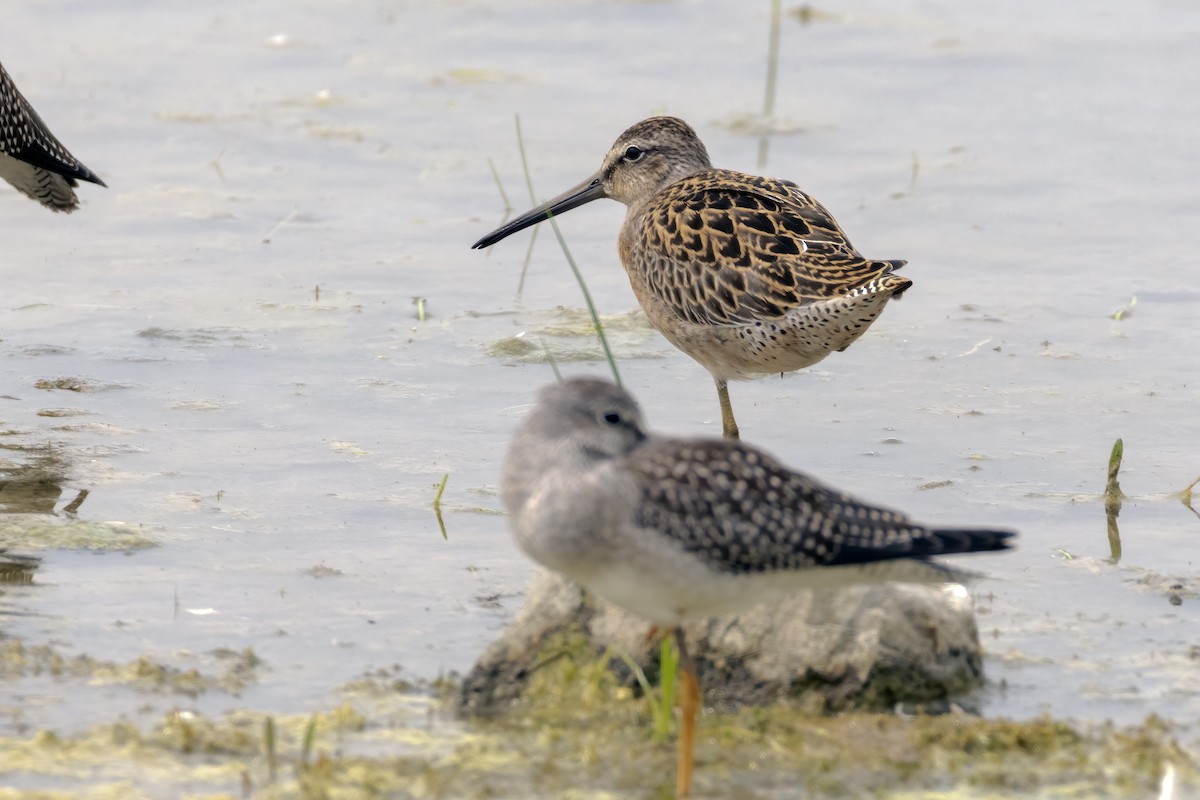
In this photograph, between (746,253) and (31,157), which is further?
(31,157)

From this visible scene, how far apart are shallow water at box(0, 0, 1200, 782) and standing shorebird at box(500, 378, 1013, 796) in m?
0.83

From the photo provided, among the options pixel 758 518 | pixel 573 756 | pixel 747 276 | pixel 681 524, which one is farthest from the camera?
pixel 747 276

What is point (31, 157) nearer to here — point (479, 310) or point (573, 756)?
point (479, 310)

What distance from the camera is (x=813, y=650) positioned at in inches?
193

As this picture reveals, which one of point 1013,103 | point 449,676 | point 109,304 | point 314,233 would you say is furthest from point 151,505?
point 1013,103

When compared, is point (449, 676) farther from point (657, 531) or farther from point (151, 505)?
point (151, 505)

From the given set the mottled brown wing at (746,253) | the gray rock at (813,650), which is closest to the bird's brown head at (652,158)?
the mottled brown wing at (746,253)

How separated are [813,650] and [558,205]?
3922mm

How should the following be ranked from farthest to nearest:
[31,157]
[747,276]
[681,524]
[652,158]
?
[31,157], [652,158], [747,276], [681,524]

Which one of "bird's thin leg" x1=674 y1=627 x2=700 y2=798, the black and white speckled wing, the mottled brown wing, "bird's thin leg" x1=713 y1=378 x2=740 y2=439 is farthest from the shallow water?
"bird's thin leg" x1=674 y1=627 x2=700 y2=798

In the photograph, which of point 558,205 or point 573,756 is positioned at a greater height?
point 558,205

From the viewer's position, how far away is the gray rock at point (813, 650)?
16.0 feet

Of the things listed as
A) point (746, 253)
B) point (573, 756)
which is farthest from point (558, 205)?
point (573, 756)

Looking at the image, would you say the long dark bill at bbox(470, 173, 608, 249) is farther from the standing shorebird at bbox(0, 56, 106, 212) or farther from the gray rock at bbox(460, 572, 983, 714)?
the gray rock at bbox(460, 572, 983, 714)
